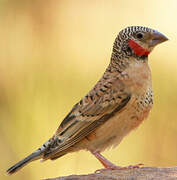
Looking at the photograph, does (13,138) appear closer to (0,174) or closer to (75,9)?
(0,174)

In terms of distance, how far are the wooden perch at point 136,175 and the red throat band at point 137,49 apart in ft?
4.64

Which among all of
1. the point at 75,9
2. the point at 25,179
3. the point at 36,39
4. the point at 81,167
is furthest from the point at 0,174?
the point at 75,9

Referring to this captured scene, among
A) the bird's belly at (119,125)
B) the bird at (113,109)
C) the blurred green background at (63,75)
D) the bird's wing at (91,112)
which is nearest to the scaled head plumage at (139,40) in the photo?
the bird at (113,109)

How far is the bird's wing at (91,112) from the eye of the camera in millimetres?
7250

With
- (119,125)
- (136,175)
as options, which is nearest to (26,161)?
(119,125)

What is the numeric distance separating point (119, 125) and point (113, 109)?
0.69 ft

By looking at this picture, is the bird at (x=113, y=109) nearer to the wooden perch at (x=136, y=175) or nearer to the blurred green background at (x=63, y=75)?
the wooden perch at (x=136, y=175)

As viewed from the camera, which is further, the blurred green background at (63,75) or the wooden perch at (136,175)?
the blurred green background at (63,75)

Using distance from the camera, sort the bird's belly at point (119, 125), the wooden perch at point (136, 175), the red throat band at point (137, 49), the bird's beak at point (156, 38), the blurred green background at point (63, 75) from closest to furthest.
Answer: the wooden perch at point (136, 175) → the bird's belly at point (119, 125) → the bird's beak at point (156, 38) → the red throat band at point (137, 49) → the blurred green background at point (63, 75)

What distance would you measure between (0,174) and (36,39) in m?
2.07

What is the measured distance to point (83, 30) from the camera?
32.8 feet

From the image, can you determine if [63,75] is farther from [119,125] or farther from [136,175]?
[136,175]

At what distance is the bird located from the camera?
723 centimetres

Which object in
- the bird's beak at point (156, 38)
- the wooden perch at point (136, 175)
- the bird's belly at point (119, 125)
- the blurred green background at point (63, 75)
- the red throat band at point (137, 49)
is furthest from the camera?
the blurred green background at point (63, 75)
